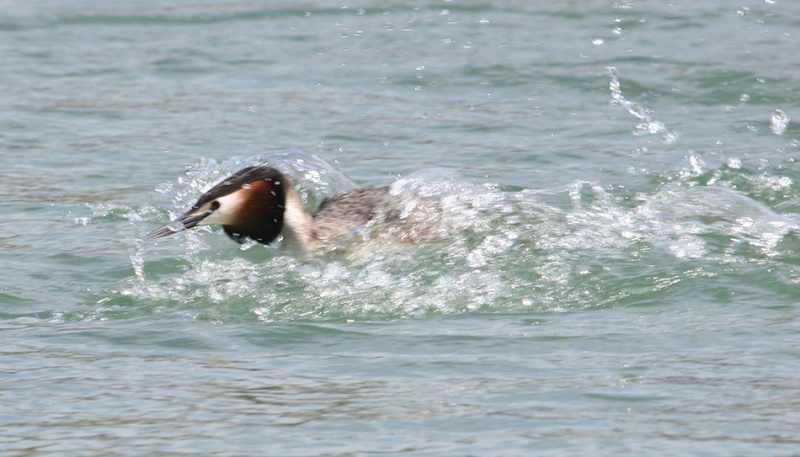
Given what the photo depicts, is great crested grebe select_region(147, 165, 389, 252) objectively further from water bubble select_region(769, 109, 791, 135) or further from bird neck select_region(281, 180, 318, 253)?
water bubble select_region(769, 109, 791, 135)

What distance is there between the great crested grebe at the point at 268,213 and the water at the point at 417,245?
15 centimetres

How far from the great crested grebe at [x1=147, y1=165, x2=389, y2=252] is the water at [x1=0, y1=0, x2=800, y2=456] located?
0.48ft

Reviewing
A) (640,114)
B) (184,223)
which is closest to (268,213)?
(184,223)

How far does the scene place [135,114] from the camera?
36.7ft

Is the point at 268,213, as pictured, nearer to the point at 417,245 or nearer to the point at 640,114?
the point at 417,245

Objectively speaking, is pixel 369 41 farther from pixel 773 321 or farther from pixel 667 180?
pixel 773 321

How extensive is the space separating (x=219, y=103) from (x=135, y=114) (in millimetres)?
660

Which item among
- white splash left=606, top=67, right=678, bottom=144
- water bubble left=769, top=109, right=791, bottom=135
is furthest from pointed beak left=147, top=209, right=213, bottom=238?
water bubble left=769, top=109, right=791, bottom=135

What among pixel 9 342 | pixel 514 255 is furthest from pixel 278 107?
pixel 9 342

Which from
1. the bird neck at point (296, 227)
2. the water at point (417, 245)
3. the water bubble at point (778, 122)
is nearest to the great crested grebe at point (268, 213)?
the bird neck at point (296, 227)

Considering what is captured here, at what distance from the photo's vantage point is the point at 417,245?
7.46 metres

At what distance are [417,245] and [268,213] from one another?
30.3 inches

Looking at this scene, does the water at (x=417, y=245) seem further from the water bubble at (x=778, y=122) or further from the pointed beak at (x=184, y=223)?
the pointed beak at (x=184, y=223)

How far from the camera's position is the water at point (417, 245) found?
513 centimetres
